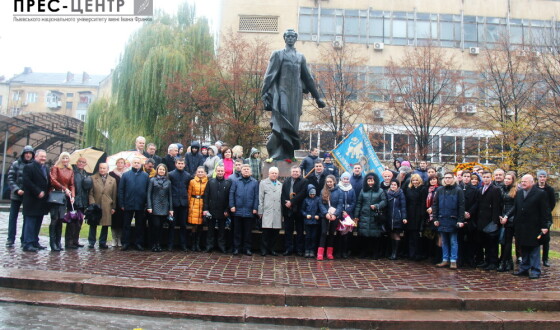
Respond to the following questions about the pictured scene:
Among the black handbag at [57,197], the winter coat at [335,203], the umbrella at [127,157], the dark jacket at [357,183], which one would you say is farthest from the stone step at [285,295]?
the umbrella at [127,157]

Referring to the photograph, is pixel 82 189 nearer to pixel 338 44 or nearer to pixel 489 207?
pixel 489 207

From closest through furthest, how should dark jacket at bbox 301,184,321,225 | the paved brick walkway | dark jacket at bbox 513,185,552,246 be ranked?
the paved brick walkway → dark jacket at bbox 513,185,552,246 → dark jacket at bbox 301,184,321,225

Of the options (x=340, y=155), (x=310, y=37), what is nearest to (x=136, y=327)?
(x=340, y=155)

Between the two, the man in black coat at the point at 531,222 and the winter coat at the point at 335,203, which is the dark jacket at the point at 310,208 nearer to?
the winter coat at the point at 335,203

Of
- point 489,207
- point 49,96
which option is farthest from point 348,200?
point 49,96

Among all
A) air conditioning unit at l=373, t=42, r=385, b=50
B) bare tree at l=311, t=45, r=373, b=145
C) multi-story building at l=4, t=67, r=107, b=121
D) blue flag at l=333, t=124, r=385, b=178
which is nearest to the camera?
blue flag at l=333, t=124, r=385, b=178

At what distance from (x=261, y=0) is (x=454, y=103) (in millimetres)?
16902

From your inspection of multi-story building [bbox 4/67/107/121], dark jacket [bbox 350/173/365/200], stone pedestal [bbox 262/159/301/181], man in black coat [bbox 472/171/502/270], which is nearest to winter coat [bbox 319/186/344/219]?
dark jacket [bbox 350/173/365/200]

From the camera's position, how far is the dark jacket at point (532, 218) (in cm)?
834

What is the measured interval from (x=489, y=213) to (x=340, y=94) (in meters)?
20.9

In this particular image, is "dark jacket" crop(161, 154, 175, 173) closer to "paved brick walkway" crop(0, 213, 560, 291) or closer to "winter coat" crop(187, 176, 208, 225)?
"winter coat" crop(187, 176, 208, 225)

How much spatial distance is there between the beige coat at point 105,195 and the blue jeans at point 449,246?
6.79m

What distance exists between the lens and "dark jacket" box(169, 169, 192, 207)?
9.74 metres

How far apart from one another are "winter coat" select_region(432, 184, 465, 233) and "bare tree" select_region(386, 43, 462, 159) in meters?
20.0
